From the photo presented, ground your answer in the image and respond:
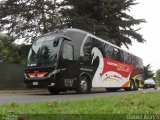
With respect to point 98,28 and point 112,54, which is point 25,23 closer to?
point 98,28

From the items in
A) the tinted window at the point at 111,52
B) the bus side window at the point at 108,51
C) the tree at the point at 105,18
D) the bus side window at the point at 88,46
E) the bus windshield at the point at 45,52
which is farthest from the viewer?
the tree at the point at 105,18

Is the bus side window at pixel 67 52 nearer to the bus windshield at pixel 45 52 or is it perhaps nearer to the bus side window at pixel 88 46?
the bus windshield at pixel 45 52

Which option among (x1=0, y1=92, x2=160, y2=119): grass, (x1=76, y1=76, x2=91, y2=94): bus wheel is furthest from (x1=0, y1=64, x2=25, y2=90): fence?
(x1=0, y1=92, x2=160, y2=119): grass

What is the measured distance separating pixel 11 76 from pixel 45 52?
28.8ft

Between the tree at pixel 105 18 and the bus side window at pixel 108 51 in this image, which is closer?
the bus side window at pixel 108 51

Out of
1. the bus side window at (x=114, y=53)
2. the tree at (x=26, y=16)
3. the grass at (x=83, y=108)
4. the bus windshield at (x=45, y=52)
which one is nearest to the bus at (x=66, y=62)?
the bus windshield at (x=45, y=52)

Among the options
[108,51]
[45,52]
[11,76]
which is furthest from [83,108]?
[11,76]

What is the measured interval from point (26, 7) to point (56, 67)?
13.4 m

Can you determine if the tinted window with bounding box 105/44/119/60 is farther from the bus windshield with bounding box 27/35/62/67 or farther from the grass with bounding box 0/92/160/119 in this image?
the grass with bounding box 0/92/160/119

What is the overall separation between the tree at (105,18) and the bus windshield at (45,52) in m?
12.0

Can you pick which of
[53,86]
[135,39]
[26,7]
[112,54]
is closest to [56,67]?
[53,86]

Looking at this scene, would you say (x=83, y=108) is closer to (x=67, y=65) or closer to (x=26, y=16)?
(x=67, y=65)

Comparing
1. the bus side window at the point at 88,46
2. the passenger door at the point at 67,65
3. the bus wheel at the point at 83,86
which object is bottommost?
the bus wheel at the point at 83,86

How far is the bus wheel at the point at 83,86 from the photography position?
1748cm
